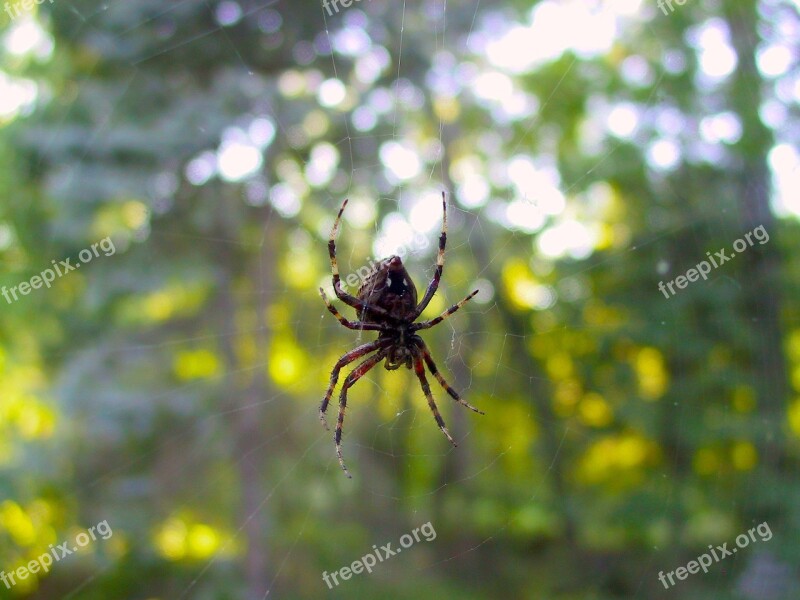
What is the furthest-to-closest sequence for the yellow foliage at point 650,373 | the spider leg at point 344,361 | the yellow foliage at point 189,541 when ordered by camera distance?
1. the yellow foliage at point 650,373
2. the yellow foliage at point 189,541
3. the spider leg at point 344,361

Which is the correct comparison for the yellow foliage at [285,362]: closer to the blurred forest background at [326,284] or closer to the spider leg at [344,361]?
the blurred forest background at [326,284]

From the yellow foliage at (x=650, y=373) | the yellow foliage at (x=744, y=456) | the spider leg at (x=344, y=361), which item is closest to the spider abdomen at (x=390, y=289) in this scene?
the spider leg at (x=344, y=361)

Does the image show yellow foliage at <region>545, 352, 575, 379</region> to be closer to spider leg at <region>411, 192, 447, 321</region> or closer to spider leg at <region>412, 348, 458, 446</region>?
spider leg at <region>412, 348, 458, 446</region>

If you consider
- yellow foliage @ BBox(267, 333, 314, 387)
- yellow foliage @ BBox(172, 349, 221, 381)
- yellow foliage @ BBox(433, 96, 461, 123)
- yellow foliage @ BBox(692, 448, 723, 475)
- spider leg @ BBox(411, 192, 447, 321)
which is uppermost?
yellow foliage @ BBox(433, 96, 461, 123)

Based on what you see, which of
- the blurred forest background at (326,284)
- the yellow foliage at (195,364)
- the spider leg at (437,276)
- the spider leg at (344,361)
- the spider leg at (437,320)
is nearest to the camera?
the spider leg at (437,276)

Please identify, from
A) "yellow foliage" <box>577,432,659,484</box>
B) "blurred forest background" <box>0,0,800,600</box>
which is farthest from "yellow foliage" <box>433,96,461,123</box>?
"yellow foliage" <box>577,432,659,484</box>

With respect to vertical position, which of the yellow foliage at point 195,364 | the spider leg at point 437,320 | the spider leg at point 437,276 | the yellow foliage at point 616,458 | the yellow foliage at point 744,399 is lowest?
the yellow foliage at point 744,399

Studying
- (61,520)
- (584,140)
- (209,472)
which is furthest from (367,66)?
(61,520)
